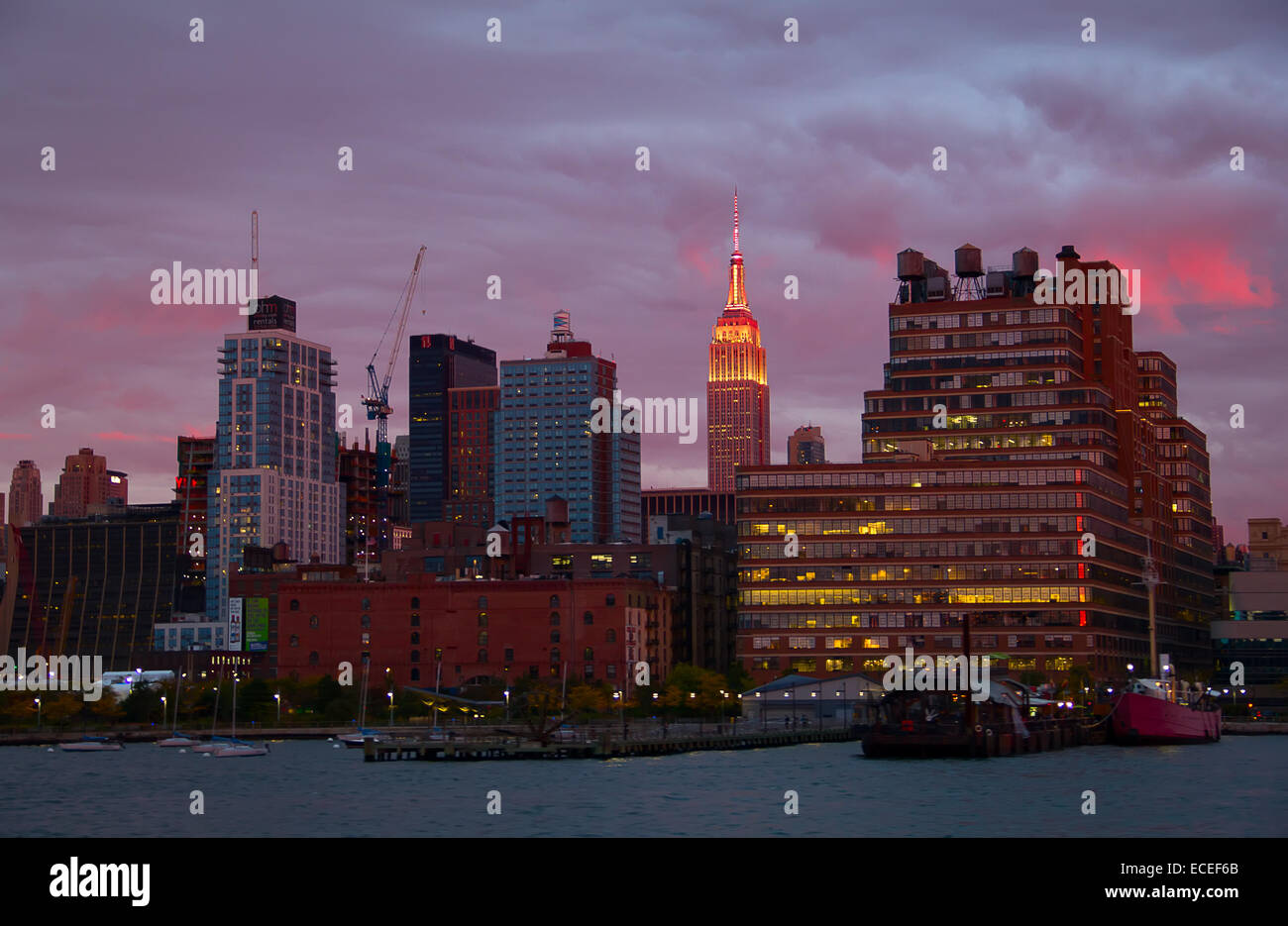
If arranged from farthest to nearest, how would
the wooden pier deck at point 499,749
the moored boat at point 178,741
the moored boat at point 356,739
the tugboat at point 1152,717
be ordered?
the moored boat at point 178,741 → the moored boat at point 356,739 → the tugboat at point 1152,717 → the wooden pier deck at point 499,749

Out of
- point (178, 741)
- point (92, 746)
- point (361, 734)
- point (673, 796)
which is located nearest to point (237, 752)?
point (361, 734)

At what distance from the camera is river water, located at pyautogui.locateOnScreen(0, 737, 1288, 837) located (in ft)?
253

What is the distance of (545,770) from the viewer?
122438mm

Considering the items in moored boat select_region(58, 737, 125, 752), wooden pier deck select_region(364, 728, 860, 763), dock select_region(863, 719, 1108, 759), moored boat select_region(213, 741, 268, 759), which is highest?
dock select_region(863, 719, 1108, 759)

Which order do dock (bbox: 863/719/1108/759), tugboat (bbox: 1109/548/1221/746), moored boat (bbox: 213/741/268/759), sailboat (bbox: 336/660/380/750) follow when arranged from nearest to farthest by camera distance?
dock (bbox: 863/719/1108/759) < tugboat (bbox: 1109/548/1221/746) < moored boat (bbox: 213/741/268/759) < sailboat (bbox: 336/660/380/750)

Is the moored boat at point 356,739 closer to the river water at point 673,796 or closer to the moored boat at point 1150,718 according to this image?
the river water at point 673,796

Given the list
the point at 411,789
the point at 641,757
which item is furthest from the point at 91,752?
the point at 411,789

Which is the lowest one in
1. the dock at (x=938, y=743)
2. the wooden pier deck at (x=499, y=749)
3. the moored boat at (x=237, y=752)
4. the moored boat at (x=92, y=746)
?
the moored boat at (x=92, y=746)

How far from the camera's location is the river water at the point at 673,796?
3031 inches

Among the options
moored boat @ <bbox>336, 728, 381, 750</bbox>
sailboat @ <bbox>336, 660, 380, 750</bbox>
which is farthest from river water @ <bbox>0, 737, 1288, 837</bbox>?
sailboat @ <bbox>336, 660, 380, 750</bbox>

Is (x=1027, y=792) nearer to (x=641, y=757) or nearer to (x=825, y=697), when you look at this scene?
(x=641, y=757)

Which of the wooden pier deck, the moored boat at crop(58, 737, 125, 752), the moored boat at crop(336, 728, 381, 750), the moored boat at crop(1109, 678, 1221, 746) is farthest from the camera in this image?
the moored boat at crop(58, 737, 125, 752)

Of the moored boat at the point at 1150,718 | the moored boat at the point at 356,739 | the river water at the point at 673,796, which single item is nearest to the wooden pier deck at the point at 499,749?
the river water at the point at 673,796

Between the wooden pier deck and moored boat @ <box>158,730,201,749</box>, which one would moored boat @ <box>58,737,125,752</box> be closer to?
moored boat @ <box>158,730,201,749</box>
